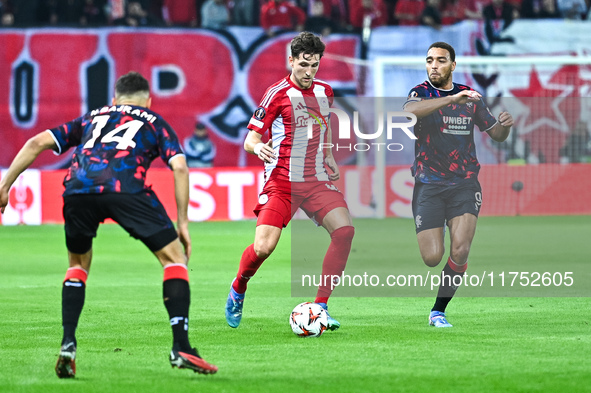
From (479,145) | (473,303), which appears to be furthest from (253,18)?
(473,303)

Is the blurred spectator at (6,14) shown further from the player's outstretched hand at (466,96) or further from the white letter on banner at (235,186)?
the player's outstretched hand at (466,96)

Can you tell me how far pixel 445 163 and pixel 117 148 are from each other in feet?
10.4

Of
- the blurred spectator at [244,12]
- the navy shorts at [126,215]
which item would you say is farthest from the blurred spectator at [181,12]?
the navy shorts at [126,215]

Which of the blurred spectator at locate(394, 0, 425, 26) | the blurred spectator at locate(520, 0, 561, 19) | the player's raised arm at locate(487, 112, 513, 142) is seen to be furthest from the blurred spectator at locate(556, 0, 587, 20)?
the player's raised arm at locate(487, 112, 513, 142)

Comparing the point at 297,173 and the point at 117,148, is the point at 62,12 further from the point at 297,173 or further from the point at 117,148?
the point at 117,148

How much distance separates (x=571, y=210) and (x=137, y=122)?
14953mm

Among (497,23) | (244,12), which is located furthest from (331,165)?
(497,23)

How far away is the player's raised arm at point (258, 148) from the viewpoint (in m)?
7.00

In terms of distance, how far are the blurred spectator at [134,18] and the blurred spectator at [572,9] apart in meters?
9.88

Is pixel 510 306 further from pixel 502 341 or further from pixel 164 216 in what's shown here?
pixel 164 216

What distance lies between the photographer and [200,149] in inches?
849

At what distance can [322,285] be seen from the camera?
7730 millimetres

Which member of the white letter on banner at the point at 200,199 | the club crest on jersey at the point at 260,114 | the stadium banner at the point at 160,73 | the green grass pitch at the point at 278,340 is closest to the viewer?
the green grass pitch at the point at 278,340

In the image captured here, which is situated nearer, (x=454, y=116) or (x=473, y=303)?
(x=454, y=116)
